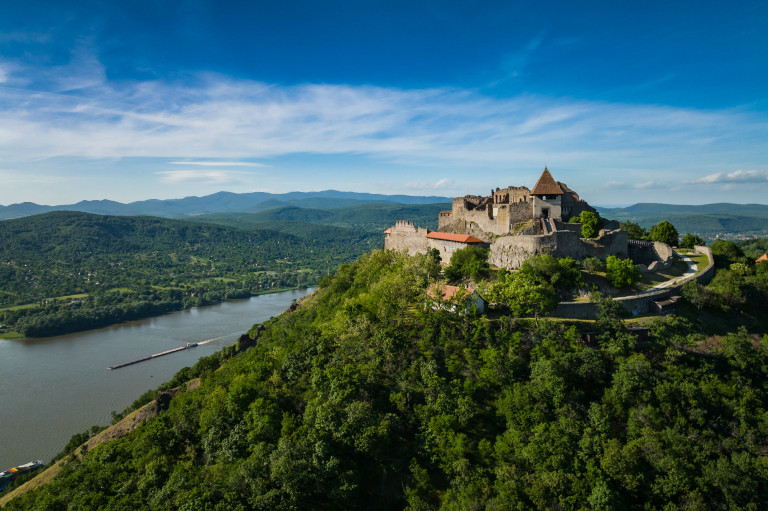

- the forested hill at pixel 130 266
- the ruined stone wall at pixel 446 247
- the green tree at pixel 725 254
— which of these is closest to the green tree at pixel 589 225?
the ruined stone wall at pixel 446 247

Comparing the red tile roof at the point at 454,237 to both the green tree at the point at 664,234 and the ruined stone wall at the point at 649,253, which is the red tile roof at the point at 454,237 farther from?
the green tree at the point at 664,234

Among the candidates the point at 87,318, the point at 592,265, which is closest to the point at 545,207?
the point at 592,265

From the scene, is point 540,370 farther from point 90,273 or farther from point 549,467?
point 90,273

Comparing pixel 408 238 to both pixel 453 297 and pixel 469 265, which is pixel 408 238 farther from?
pixel 453 297

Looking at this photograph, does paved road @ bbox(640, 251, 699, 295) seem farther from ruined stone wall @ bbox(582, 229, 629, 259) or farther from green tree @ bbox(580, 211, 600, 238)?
green tree @ bbox(580, 211, 600, 238)

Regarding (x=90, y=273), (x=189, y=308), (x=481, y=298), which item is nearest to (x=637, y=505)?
(x=481, y=298)
